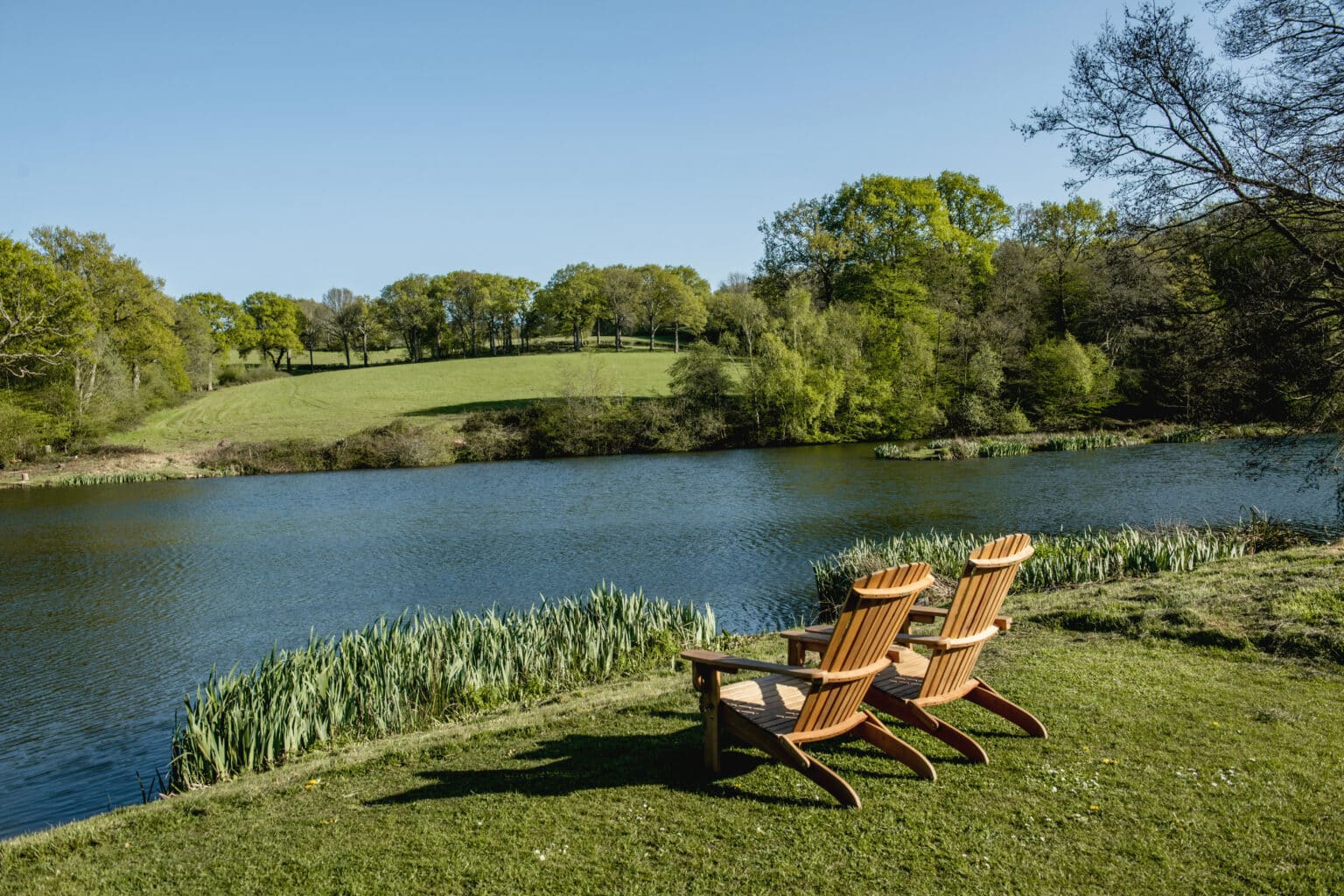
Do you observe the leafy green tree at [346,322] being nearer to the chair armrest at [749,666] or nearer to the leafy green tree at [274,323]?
the leafy green tree at [274,323]

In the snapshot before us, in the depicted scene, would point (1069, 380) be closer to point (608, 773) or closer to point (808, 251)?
point (808, 251)

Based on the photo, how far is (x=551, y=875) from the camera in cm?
401

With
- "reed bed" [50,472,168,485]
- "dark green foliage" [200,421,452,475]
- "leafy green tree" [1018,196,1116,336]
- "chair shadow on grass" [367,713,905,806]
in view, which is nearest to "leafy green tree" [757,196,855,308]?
"leafy green tree" [1018,196,1116,336]

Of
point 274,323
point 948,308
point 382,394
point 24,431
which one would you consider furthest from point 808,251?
point 274,323

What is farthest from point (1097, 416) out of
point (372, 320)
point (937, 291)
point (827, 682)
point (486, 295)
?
point (372, 320)

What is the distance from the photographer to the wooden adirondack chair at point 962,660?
503cm

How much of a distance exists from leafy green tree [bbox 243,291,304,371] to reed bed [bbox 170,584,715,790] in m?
86.6

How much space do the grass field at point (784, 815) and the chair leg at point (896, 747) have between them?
0.09 meters

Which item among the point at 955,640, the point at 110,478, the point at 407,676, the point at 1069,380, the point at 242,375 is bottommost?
the point at 110,478

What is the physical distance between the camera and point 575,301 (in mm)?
83375

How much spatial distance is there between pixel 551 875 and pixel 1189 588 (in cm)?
862

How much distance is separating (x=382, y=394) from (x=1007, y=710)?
6456 cm

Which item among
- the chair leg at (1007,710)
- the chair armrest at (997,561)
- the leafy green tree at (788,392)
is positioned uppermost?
the leafy green tree at (788,392)

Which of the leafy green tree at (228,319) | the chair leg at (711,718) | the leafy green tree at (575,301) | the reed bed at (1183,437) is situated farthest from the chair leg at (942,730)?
the leafy green tree at (228,319)
